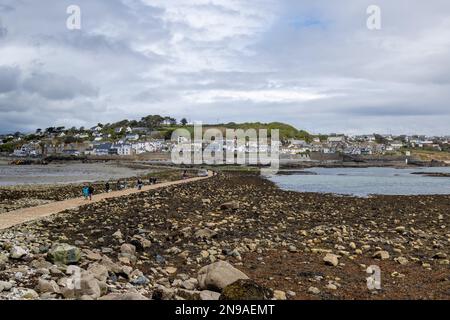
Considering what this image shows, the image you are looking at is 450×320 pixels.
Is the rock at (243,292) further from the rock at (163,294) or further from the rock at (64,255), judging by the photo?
the rock at (64,255)

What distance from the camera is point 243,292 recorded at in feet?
26.7

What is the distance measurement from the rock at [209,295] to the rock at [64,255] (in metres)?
3.58

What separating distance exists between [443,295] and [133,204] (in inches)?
692

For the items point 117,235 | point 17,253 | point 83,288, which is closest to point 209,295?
point 83,288

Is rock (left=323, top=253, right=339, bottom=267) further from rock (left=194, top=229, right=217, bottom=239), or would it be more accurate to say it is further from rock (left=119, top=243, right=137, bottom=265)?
rock (left=119, top=243, right=137, bottom=265)

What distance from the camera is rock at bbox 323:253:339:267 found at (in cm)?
1231

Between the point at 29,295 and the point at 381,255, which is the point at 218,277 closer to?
the point at 29,295

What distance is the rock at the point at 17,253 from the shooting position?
36.1ft

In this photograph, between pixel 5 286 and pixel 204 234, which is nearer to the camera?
pixel 5 286

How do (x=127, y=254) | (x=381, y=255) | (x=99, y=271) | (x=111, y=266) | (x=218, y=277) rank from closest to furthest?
1. (x=218, y=277)
2. (x=99, y=271)
3. (x=111, y=266)
4. (x=127, y=254)
5. (x=381, y=255)

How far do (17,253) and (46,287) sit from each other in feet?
9.64
